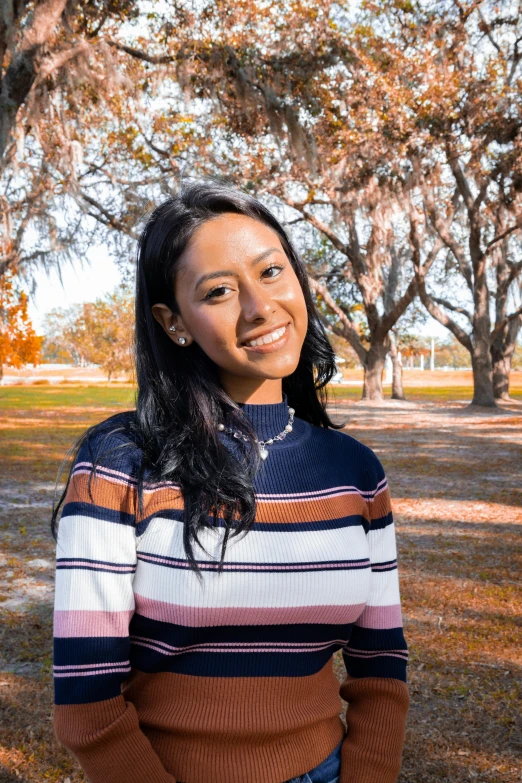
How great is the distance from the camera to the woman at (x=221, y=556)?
4.03 ft

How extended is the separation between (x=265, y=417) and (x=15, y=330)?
21.4 metres

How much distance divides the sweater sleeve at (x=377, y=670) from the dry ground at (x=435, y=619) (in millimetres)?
1475

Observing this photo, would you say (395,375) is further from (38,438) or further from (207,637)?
(207,637)

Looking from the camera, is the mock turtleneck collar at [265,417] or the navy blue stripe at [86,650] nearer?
the navy blue stripe at [86,650]

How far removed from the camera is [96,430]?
1.36m

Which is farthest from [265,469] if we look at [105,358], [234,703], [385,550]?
[105,358]

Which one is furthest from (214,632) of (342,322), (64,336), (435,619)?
(64,336)

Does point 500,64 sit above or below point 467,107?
above

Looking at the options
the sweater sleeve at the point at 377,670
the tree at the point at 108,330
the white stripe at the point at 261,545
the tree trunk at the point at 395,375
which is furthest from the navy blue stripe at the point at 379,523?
the tree at the point at 108,330

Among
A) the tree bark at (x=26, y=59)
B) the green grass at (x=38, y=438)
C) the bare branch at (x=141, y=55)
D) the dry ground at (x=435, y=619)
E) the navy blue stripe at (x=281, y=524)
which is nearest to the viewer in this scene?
the navy blue stripe at (x=281, y=524)

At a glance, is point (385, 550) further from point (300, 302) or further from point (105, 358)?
point (105, 358)

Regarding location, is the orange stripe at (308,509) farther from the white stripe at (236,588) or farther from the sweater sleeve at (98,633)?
the sweater sleeve at (98,633)

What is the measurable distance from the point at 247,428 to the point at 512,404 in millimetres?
21982

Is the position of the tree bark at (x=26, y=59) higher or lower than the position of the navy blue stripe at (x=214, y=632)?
higher
